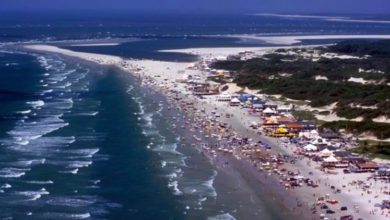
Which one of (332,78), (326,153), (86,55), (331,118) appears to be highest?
(326,153)

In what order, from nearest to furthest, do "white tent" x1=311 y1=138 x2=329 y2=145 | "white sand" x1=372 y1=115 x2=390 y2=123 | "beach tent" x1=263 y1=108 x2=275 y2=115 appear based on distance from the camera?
"white tent" x1=311 y1=138 x2=329 y2=145 → "white sand" x1=372 y1=115 x2=390 y2=123 → "beach tent" x1=263 y1=108 x2=275 y2=115

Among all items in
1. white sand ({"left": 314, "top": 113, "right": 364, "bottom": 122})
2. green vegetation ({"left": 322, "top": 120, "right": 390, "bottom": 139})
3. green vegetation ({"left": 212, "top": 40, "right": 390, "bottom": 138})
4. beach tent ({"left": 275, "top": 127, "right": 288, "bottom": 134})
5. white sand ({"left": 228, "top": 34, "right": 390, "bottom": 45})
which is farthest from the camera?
white sand ({"left": 228, "top": 34, "right": 390, "bottom": 45})

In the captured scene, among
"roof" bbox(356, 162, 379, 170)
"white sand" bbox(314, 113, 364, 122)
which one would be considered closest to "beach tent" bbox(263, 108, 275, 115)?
"white sand" bbox(314, 113, 364, 122)

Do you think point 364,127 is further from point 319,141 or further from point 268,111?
point 268,111

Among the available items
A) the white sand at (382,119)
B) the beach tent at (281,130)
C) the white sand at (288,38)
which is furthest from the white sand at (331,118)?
the white sand at (288,38)

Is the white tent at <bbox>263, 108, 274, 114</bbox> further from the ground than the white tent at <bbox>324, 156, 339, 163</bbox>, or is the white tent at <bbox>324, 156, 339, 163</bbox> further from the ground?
the white tent at <bbox>324, 156, 339, 163</bbox>

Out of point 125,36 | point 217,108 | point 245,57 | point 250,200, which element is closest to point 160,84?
point 217,108

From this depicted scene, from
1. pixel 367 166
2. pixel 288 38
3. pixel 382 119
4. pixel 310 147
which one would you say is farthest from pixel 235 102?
pixel 288 38

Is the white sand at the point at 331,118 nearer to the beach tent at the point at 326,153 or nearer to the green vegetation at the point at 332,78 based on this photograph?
the green vegetation at the point at 332,78

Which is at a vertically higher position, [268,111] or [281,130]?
[281,130]

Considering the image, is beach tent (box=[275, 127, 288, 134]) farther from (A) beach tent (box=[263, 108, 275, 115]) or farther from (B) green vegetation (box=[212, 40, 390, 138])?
(A) beach tent (box=[263, 108, 275, 115])

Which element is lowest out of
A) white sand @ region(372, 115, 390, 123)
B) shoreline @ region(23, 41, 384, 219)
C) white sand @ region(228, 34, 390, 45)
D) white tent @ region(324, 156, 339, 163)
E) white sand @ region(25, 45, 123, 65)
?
white sand @ region(228, 34, 390, 45)
